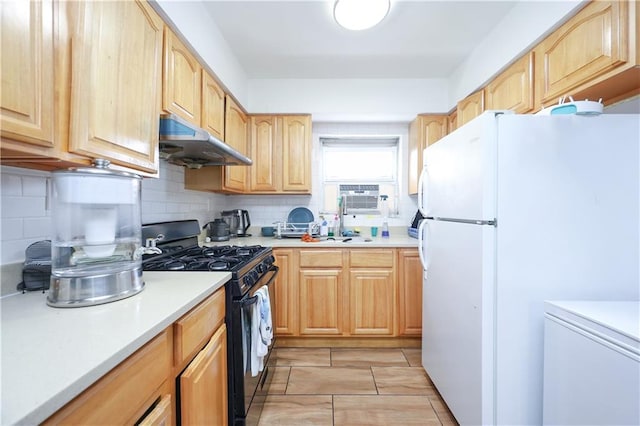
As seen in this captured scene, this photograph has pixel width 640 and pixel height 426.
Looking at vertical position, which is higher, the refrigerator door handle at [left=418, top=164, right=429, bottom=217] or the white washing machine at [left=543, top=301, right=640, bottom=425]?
the refrigerator door handle at [left=418, top=164, right=429, bottom=217]

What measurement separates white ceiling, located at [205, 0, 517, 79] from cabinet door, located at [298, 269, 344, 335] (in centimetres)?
190

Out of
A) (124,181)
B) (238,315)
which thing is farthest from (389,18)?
(238,315)

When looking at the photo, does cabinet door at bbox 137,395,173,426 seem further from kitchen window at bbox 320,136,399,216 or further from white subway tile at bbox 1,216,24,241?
kitchen window at bbox 320,136,399,216

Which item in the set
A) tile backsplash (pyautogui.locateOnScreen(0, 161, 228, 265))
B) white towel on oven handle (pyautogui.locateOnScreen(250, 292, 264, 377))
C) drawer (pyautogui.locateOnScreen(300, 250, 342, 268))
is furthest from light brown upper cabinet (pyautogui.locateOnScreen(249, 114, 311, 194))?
tile backsplash (pyautogui.locateOnScreen(0, 161, 228, 265))

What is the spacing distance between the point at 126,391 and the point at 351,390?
157 centimetres

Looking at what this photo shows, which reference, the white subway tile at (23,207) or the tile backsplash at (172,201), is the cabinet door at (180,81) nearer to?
the tile backsplash at (172,201)

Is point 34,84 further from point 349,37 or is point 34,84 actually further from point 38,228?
point 349,37

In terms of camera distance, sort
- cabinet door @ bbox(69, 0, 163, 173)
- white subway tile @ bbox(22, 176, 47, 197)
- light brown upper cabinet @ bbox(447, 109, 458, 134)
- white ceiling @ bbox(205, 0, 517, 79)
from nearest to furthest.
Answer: cabinet door @ bbox(69, 0, 163, 173) → white subway tile @ bbox(22, 176, 47, 197) → white ceiling @ bbox(205, 0, 517, 79) → light brown upper cabinet @ bbox(447, 109, 458, 134)

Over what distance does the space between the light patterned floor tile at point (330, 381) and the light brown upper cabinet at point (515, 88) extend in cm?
213

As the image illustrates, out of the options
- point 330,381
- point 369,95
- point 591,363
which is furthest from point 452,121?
point 330,381

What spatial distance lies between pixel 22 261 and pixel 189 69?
1284 millimetres

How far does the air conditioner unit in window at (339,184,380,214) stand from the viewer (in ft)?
9.95

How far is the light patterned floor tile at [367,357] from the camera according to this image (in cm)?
211

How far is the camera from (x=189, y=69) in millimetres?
1603
